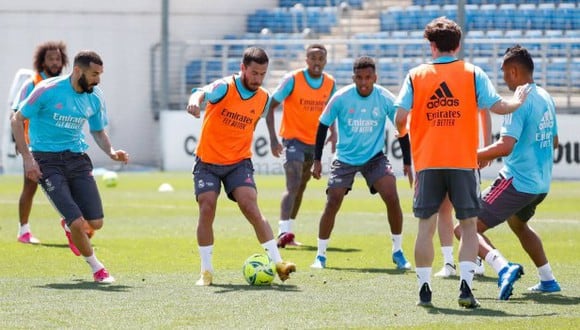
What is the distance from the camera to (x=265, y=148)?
27125 millimetres

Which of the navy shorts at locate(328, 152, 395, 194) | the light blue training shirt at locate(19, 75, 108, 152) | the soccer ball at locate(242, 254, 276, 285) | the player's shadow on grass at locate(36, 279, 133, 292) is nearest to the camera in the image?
the player's shadow on grass at locate(36, 279, 133, 292)

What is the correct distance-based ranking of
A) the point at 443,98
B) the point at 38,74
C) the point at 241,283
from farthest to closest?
the point at 38,74, the point at 241,283, the point at 443,98

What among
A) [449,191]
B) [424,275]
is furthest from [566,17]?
[424,275]

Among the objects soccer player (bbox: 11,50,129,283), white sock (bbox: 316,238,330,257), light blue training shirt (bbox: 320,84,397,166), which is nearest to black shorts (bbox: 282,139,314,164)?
light blue training shirt (bbox: 320,84,397,166)

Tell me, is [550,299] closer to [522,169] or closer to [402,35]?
[522,169]

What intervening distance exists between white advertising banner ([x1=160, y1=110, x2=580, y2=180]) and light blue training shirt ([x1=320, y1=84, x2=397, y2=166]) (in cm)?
1199

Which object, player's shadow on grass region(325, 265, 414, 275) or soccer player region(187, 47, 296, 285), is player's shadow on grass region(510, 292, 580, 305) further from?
soccer player region(187, 47, 296, 285)

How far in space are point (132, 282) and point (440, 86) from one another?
3347 mm

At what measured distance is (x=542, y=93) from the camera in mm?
9922

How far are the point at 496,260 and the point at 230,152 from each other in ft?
8.31

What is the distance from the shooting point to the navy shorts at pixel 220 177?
1089cm

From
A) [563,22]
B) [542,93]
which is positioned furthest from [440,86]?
[563,22]

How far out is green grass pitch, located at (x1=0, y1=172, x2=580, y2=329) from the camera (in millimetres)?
8531

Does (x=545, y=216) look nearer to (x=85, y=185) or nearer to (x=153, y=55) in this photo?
(x=85, y=185)
